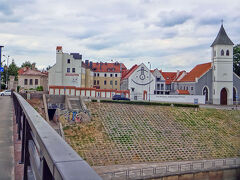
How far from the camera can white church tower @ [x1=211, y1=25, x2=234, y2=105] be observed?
5625 centimetres

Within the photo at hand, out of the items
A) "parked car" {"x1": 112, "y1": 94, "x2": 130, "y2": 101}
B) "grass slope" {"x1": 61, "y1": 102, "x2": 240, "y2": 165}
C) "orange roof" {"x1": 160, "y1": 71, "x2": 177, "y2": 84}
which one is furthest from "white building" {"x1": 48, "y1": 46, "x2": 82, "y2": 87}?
"orange roof" {"x1": 160, "y1": 71, "x2": 177, "y2": 84}

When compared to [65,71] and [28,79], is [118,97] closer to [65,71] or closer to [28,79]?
[65,71]

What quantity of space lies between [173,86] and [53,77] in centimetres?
3240

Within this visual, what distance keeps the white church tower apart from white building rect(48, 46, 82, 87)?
106ft

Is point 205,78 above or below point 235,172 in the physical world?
above

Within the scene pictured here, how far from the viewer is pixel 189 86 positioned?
2435 inches

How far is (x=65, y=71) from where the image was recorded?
209 feet

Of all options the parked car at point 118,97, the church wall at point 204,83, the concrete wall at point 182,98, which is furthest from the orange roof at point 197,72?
the parked car at point 118,97

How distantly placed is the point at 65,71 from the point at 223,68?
121 feet

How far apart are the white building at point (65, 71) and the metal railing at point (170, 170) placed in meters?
41.6

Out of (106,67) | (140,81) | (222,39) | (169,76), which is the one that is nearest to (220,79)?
(222,39)

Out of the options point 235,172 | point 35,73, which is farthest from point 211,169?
point 35,73

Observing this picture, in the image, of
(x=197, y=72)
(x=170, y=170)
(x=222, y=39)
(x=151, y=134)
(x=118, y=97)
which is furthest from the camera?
(x=197, y=72)

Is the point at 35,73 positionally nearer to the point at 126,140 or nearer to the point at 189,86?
the point at 189,86
